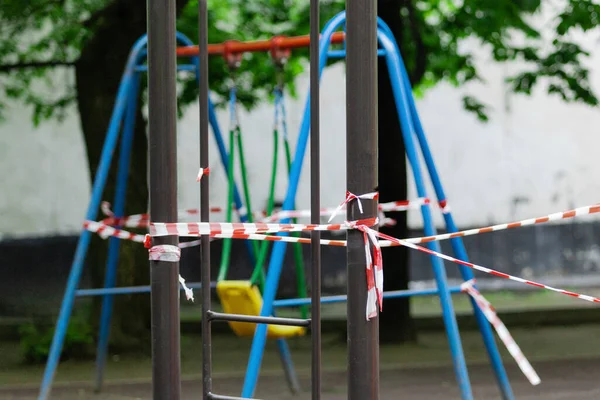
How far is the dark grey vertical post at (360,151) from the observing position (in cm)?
317

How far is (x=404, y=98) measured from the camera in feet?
17.1

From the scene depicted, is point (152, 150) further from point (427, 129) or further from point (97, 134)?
point (427, 129)

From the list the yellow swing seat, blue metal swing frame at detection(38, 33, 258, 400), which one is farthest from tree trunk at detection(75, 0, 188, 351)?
the yellow swing seat

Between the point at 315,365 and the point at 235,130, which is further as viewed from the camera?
the point at 235,130

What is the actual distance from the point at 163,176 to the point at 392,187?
622cm

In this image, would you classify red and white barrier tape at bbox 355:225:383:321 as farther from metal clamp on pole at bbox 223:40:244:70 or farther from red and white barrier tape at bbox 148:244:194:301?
metal clamp on pole at bbox 223:40:244:70

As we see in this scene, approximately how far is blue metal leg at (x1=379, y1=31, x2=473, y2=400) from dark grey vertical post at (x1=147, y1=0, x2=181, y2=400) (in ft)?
5.96

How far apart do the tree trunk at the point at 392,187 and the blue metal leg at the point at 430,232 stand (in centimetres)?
419

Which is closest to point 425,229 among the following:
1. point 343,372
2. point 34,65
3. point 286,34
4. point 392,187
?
point 343,372

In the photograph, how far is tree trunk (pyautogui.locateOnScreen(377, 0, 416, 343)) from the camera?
960 cm

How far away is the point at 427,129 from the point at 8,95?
638cm

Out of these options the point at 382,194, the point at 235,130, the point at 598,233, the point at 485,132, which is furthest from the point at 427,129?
the point at 235,130

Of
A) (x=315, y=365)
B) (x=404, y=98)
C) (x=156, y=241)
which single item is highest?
(x=404, y=98)

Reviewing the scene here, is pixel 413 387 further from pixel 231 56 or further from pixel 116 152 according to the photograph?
pixel 116 152
